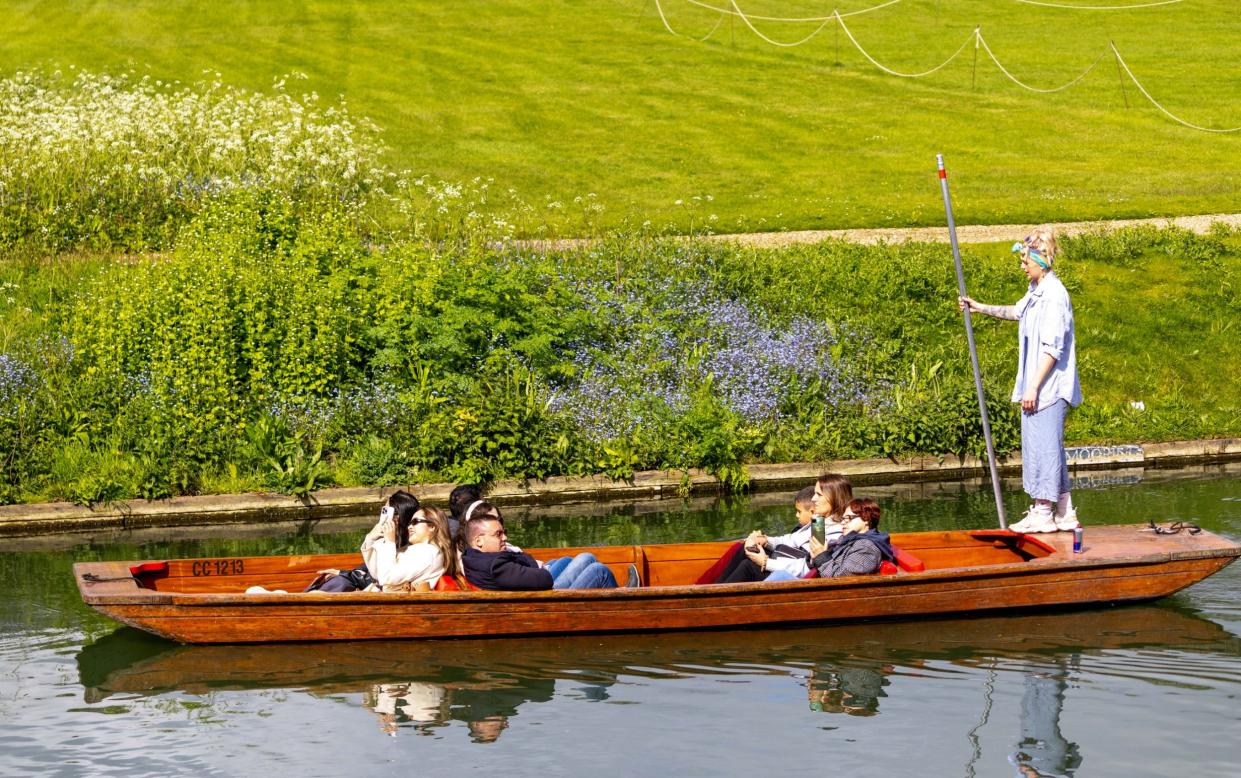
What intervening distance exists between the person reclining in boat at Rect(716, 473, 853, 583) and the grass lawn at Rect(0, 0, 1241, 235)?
11.5m

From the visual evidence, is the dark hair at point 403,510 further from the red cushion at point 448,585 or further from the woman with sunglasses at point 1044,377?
the woman with sunglasses at point 1044,377

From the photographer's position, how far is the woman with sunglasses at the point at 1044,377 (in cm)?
1230

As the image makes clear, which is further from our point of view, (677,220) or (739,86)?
(739,86)

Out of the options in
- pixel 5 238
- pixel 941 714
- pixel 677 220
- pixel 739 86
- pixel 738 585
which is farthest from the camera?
pixel 739 86

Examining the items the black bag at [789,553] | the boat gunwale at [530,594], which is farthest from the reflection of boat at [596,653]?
the black bag at [789,553]

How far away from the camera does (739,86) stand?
36375 mm

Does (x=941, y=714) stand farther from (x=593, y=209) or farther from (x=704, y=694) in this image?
(x=593, y=209)

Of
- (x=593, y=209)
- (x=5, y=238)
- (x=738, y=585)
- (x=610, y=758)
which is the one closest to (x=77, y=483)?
(x=5, y=238)

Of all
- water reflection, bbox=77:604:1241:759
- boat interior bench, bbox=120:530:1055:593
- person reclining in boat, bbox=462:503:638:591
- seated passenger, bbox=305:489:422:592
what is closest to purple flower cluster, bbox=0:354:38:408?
boat interior bench, bbox=120:530:1055:593

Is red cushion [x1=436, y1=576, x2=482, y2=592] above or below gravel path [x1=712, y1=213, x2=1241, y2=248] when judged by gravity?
below

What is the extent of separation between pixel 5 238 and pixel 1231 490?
15.9 meters

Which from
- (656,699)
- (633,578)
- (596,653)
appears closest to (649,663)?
(596,653)

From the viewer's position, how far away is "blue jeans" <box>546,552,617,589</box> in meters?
12.3

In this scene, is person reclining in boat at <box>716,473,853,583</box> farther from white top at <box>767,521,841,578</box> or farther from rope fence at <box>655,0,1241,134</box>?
rope fence at <box>655,0,1241,134</box>
